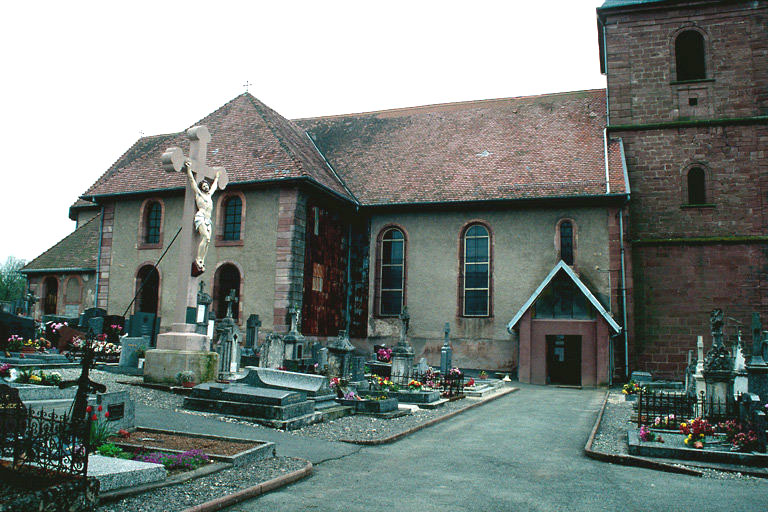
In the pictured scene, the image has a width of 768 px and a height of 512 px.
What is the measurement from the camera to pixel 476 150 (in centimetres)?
2636

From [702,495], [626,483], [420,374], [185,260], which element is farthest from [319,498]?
[420,374]

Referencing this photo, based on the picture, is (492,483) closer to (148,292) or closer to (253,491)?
(253,491)

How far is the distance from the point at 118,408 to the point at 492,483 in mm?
4835

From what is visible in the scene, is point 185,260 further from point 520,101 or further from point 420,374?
point 520,101

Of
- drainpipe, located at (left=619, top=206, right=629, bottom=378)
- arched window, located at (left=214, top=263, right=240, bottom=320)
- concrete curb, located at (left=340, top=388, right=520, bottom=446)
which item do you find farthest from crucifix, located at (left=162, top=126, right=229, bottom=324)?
drainpipe, located at (left=619, top=206, right=629, bottom=378)

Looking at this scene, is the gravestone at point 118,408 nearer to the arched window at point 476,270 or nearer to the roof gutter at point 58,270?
the arched window at point 476,270

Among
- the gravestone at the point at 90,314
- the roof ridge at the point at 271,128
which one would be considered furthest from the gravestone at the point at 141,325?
the roof ridge at the point at 271,128

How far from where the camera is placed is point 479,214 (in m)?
24.2

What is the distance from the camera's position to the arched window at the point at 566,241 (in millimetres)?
23000

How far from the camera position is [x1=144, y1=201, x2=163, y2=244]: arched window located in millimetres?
24625

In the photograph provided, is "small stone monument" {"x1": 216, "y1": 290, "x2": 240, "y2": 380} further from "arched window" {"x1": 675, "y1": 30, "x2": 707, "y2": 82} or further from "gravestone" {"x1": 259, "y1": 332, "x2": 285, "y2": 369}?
"arched window" {"x1": 675, "y1": 30, "x2": 707, "y2": 82}

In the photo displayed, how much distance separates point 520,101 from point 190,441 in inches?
960

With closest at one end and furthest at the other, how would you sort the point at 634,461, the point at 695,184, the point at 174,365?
the point at 634,461
the point at 174,365
the point at 695,184

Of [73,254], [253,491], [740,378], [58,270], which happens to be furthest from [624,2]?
[58,270]
